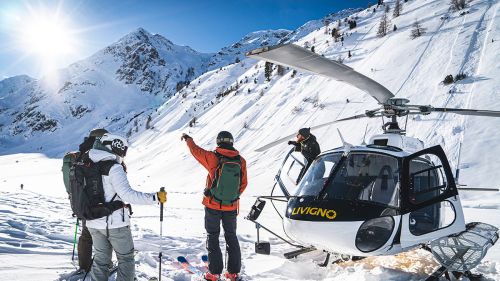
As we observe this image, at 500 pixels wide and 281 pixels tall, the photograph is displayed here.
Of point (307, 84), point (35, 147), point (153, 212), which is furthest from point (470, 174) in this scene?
point (35, 147)

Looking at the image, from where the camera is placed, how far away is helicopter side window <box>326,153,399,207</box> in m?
4.62

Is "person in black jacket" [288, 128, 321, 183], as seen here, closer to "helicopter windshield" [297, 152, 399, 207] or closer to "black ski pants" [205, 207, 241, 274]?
"helicopter windshield" [297, 152, 399, 207]

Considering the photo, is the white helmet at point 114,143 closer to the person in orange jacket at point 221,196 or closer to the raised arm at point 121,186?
the raised arm at point 121,186

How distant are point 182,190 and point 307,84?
505 inches

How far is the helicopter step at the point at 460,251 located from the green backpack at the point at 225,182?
2557mm

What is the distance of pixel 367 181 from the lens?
4918 millimetres

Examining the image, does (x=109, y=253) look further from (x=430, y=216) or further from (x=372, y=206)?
(x=430, y=216)

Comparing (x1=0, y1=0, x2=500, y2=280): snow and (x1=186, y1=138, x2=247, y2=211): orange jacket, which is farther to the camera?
(x1=0, y1=0, x2=500, y2=280): snow

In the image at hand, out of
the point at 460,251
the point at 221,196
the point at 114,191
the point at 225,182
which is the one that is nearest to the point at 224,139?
the point at 225,182

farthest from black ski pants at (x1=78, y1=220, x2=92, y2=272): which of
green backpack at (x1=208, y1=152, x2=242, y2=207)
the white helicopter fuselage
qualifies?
the white helicopter fuselage

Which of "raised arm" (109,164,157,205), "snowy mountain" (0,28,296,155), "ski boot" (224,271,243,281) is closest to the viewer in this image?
"raised arm" (109,164,157,205)

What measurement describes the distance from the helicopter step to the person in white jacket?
334 centimetres

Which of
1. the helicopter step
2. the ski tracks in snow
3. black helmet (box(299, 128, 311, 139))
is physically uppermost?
the ski tracks in snow

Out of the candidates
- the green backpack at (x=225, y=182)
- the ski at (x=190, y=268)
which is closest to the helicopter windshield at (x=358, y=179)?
the green backpack at (x=225, y=182)
